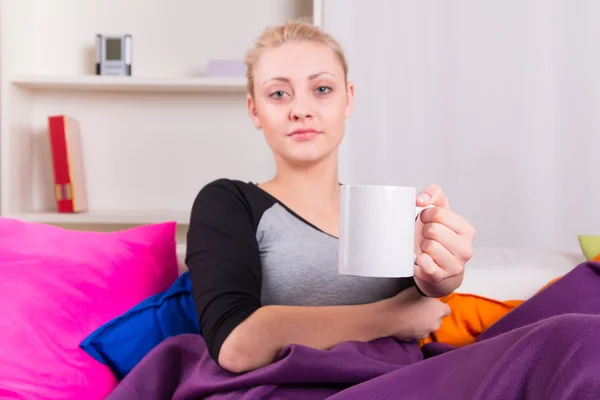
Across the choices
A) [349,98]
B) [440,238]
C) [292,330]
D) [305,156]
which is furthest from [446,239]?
[349,98]

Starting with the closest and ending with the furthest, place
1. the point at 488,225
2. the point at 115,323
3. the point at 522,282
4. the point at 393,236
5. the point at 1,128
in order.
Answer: the point at 393,236, the point at 115,323, the point at 522,282, the point at 1,128, the point at 488,225

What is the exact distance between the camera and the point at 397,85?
6.99ft

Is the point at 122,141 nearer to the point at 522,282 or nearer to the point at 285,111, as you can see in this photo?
the point at 285,111

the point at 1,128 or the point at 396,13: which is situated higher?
the point at 396,13

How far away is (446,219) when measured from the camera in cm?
80

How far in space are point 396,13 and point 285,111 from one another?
1.16 metres

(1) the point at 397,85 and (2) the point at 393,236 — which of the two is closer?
(2) the point at 393,236

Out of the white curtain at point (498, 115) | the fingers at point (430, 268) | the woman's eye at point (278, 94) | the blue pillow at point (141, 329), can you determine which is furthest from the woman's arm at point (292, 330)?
the white curtain at point (498, 115)

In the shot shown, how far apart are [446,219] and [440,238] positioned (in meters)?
0.03

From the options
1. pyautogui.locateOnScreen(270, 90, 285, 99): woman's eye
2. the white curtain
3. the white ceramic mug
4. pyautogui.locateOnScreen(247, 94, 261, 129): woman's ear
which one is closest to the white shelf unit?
the white curtain

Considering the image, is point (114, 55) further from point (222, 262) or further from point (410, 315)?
point (410, 315)

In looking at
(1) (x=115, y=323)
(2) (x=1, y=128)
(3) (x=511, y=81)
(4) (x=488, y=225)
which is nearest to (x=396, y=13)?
(3) (x=511, y=81)

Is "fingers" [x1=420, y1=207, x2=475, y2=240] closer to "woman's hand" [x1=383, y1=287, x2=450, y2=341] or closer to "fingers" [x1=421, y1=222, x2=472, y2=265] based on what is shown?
"fingers" [x1=421, y1=222, x2=472, y2=265]

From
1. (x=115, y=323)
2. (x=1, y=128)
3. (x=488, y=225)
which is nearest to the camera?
(x=115, y=323)
